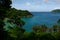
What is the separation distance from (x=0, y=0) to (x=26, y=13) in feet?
269

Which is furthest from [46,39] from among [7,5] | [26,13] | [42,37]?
[26,13]

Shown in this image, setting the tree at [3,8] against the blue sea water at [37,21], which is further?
the blue sea water at [37,21]

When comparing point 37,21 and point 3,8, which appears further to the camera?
point 37,21

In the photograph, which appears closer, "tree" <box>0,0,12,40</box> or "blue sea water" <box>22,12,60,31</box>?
"tree" <box>0,0,12,40</box>

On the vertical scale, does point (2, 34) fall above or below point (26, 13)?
above

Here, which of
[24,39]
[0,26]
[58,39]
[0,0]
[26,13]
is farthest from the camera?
[26,13]

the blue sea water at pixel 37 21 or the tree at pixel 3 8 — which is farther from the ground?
the tree at pixel 3 8

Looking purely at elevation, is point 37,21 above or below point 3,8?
below

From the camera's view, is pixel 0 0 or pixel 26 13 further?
pixel 26 13

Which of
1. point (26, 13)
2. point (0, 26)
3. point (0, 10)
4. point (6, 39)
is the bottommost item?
point (26, 13)

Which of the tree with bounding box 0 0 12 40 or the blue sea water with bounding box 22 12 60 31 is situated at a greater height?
the tree with bounding box 0 0 12 40

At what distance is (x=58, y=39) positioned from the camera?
2316cm

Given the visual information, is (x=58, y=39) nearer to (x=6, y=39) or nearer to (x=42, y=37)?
(x=42, y=37)

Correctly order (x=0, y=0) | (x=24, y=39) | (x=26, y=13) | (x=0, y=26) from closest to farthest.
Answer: (x=0, y=26), (x=0, y=0), (x=24, y=39), (x=26, y=13)
